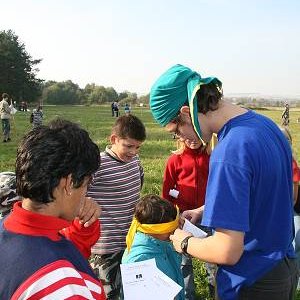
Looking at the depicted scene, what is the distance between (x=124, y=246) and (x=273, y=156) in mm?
2184

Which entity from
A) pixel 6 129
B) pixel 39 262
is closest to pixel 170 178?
pixel 39 262

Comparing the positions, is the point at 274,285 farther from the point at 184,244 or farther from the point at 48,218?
the point at 48,218

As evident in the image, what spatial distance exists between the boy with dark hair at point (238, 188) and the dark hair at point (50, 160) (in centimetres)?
60

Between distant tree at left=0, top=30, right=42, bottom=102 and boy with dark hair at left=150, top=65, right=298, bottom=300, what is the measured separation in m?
68.9

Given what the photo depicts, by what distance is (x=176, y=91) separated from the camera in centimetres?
212

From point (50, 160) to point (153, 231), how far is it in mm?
1743

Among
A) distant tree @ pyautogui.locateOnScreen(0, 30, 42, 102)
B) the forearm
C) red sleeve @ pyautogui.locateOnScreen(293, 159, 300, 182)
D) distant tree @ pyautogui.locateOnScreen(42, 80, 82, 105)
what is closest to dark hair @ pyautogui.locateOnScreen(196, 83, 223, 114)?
the forearm

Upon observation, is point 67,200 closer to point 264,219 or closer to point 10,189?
point 264,219

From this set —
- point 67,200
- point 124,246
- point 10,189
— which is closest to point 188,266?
point 124,246

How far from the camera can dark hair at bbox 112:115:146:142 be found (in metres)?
3.76

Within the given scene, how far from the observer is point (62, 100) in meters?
103

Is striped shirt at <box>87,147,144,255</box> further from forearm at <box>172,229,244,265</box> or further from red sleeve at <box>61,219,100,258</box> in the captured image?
forearm at <box>172,229,244,265</box>

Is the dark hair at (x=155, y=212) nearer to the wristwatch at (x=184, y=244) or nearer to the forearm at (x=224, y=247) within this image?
the wristwatch at (x=184, y=244)

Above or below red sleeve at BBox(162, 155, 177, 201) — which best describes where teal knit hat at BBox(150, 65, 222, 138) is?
above
